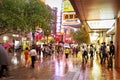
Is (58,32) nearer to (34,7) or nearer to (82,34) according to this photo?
(82,34)

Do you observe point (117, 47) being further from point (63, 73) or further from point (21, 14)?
point (21, 14)

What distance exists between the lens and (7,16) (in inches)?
997

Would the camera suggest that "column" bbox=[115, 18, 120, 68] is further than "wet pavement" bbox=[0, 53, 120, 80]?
Yes

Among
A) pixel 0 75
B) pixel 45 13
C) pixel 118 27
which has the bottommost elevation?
pixel 0 75

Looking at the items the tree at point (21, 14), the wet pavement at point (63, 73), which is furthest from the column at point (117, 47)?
the tree at point (21, 14)

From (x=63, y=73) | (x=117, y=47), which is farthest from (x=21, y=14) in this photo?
(x=63, y=73)

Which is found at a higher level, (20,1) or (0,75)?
(20,1)

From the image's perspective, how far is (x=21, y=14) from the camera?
2677 centimetres

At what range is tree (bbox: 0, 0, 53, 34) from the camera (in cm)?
2534

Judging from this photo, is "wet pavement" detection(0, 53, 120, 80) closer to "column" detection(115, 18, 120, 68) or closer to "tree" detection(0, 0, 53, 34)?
"column" detection(115, 18, 120, 68)

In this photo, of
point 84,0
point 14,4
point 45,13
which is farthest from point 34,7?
point 84,0

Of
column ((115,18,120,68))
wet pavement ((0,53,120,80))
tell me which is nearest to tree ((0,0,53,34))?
wet pavement ((0,53,120,80))

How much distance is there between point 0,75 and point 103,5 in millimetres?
6568

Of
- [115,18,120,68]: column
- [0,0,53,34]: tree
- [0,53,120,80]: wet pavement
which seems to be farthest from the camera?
[0,0,53,34]: tree
